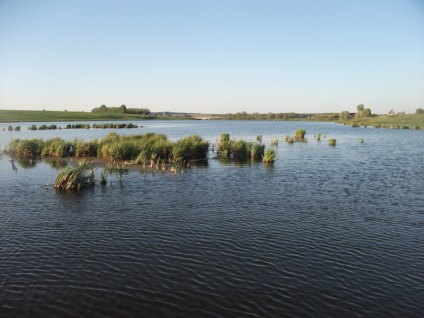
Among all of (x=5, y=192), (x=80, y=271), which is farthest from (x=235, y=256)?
(x=5, y=192)

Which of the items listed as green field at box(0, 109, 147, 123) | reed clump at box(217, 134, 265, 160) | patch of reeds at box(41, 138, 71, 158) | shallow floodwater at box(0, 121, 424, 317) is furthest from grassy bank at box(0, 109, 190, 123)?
shallow floodwater at box(0, 121, 424, 317)

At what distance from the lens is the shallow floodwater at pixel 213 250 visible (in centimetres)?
992

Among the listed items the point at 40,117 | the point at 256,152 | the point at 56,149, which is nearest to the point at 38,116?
the point at 40,117

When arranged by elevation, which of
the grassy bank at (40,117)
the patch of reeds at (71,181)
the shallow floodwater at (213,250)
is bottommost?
the shallow floodwater at (213,250)

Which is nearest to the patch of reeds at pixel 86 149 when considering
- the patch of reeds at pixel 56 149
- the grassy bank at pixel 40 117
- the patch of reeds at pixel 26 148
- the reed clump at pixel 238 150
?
the patch of reeds at pixel 56 149

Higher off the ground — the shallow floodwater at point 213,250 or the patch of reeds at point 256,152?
the patch of reeds at point 256,152

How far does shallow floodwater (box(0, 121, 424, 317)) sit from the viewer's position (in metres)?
9.92

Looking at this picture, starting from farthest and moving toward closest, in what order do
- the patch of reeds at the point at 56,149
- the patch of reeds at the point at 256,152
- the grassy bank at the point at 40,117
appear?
the grassy bank at the point at 40,117
the patch of reeds at the point at 256,152
the patch of reeds at the point at 56,149

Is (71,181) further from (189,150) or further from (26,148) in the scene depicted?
(26,148)

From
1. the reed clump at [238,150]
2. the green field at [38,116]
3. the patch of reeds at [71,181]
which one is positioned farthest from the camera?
the green field at [38,116]

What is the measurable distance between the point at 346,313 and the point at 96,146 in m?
37.4

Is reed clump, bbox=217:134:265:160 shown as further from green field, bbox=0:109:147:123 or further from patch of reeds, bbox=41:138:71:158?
green field, bbox=0:109:147:123

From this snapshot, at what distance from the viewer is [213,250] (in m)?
13.7

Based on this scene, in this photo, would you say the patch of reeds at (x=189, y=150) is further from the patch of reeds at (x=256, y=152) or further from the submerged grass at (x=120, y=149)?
the patch of reeds at (x=256, y=152)
